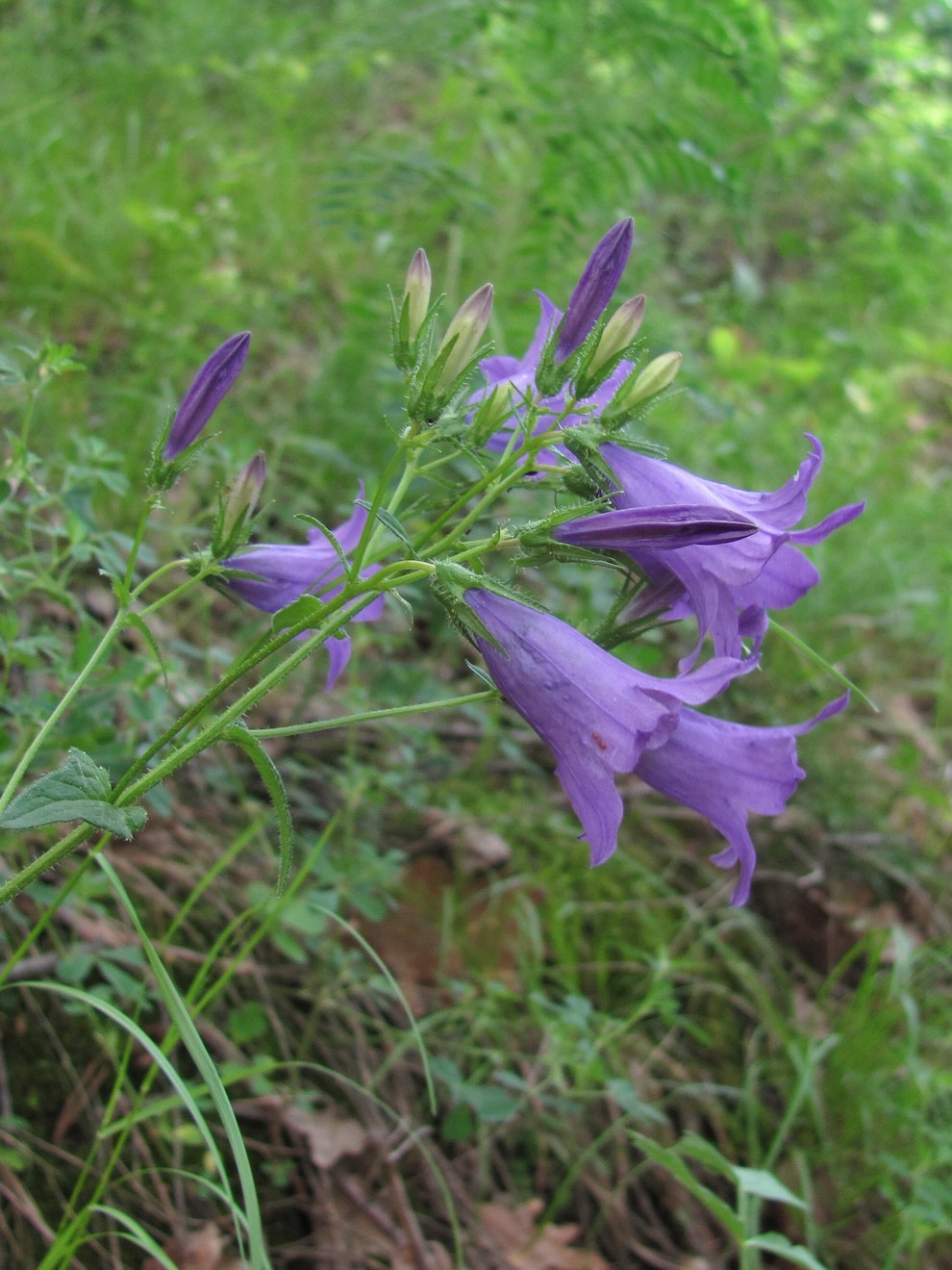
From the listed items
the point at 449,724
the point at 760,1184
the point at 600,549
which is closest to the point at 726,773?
the point at 600,549

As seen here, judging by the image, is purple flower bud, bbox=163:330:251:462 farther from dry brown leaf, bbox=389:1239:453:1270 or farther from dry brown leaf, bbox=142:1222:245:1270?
dry brown leaf, bbox=389:1239:453:1270

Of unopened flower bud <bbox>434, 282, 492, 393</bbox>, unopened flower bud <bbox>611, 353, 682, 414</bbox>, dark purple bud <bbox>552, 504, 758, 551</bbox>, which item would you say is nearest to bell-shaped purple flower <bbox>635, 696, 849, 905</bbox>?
dark purple bud <bbox>552, 504, 758, 551</bbox>

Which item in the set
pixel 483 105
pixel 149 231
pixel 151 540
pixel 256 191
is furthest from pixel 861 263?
pixel 151 540

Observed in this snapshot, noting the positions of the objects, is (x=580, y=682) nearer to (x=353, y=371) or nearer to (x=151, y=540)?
(x=151, y=540)

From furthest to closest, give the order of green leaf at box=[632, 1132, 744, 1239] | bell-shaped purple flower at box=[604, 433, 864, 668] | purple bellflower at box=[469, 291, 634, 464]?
green leaf at box=[632, 1132, 744, 1239], purple bellflower at box=[469, 291, 634, 464], bell-shaped purple flower at box=[604, 433, 864, 668]

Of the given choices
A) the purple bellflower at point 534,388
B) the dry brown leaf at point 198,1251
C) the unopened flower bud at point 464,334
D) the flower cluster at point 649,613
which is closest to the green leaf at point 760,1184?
the flower cluster at point 649,613

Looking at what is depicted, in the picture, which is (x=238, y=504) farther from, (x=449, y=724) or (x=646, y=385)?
(x=449, y=724)

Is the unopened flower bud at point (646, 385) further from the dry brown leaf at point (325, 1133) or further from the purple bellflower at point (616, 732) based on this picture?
the dry brown leaf at point (325, 1133)
